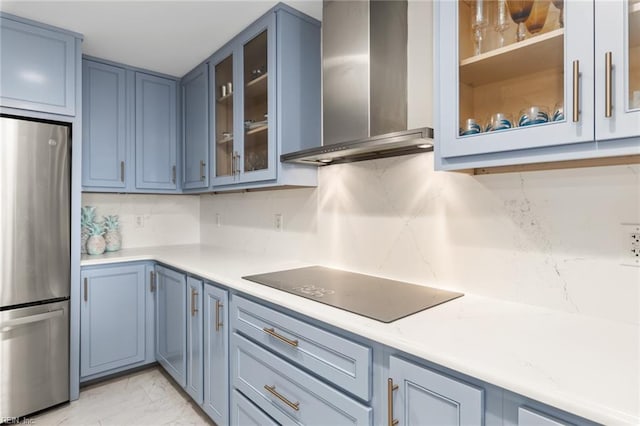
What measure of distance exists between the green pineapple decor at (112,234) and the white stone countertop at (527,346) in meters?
1.89

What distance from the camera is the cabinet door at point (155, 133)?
9.07 ft

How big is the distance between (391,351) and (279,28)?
1.71 m

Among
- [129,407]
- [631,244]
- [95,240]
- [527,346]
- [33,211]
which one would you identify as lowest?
[129,407]

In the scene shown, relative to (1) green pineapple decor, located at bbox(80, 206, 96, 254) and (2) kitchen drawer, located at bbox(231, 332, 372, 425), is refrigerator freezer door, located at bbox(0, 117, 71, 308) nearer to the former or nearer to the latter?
(1) green pineapple decor, located at bbox(80, 206, 96, 254)

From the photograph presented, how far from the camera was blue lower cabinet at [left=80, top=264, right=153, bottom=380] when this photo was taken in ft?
7.50

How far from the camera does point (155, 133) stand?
2848mm

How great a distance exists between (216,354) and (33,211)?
4.32 ft

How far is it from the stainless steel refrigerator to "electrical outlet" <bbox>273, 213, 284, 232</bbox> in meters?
1.24

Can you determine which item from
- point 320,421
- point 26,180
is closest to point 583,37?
point 320,421

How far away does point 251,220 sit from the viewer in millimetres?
2656

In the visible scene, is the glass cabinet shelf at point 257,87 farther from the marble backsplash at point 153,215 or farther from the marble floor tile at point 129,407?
the marble floor tile at point 129,407

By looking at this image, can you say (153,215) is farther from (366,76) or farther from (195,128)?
(366,76)

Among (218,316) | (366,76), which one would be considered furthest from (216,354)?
(366,76)

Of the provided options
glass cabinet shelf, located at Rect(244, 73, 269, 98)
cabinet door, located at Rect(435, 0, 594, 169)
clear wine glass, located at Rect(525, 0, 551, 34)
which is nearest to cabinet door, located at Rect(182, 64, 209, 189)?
glass cabinet shelf, located at Rect(244, 73, 269, 98)
